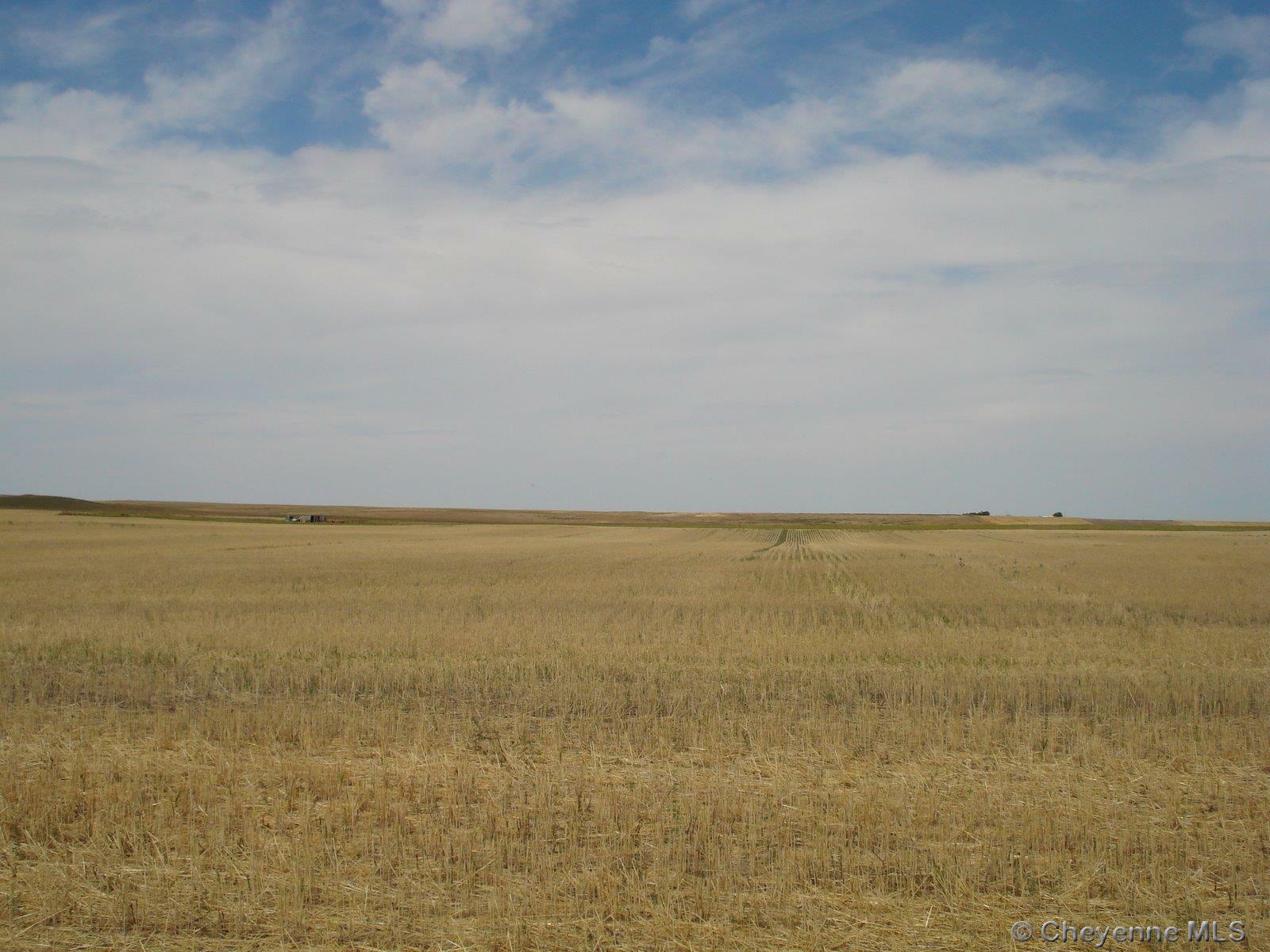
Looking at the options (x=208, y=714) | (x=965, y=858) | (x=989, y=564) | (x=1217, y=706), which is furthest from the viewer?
(x=989, y=564)

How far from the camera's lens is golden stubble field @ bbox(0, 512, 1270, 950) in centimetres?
562

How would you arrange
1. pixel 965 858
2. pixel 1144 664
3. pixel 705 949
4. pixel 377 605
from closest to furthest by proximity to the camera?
pixel 705 949
pixel 965 858
pixel 1144 664
pixel 377 605

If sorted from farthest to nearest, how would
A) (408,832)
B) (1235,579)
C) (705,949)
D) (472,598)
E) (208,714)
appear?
(1235,579) < (472,598) < (208,714) < (408,832) < (705,949)

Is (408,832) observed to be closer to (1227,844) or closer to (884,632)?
(1227,844)

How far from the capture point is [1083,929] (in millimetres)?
5402

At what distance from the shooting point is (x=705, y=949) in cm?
515

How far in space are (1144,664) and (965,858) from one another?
32.1 feet

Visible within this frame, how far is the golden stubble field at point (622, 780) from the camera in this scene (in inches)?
221

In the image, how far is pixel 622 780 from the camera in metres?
8.17

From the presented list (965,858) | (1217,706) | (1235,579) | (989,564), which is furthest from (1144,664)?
(989,564)

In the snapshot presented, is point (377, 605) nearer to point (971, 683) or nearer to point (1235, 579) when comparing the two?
point (971, 683)

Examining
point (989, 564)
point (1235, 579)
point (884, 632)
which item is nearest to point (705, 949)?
point (884, 632)

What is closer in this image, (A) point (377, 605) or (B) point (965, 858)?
(B) point (965, 858)

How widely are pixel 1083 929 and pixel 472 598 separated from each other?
19.6 metres
